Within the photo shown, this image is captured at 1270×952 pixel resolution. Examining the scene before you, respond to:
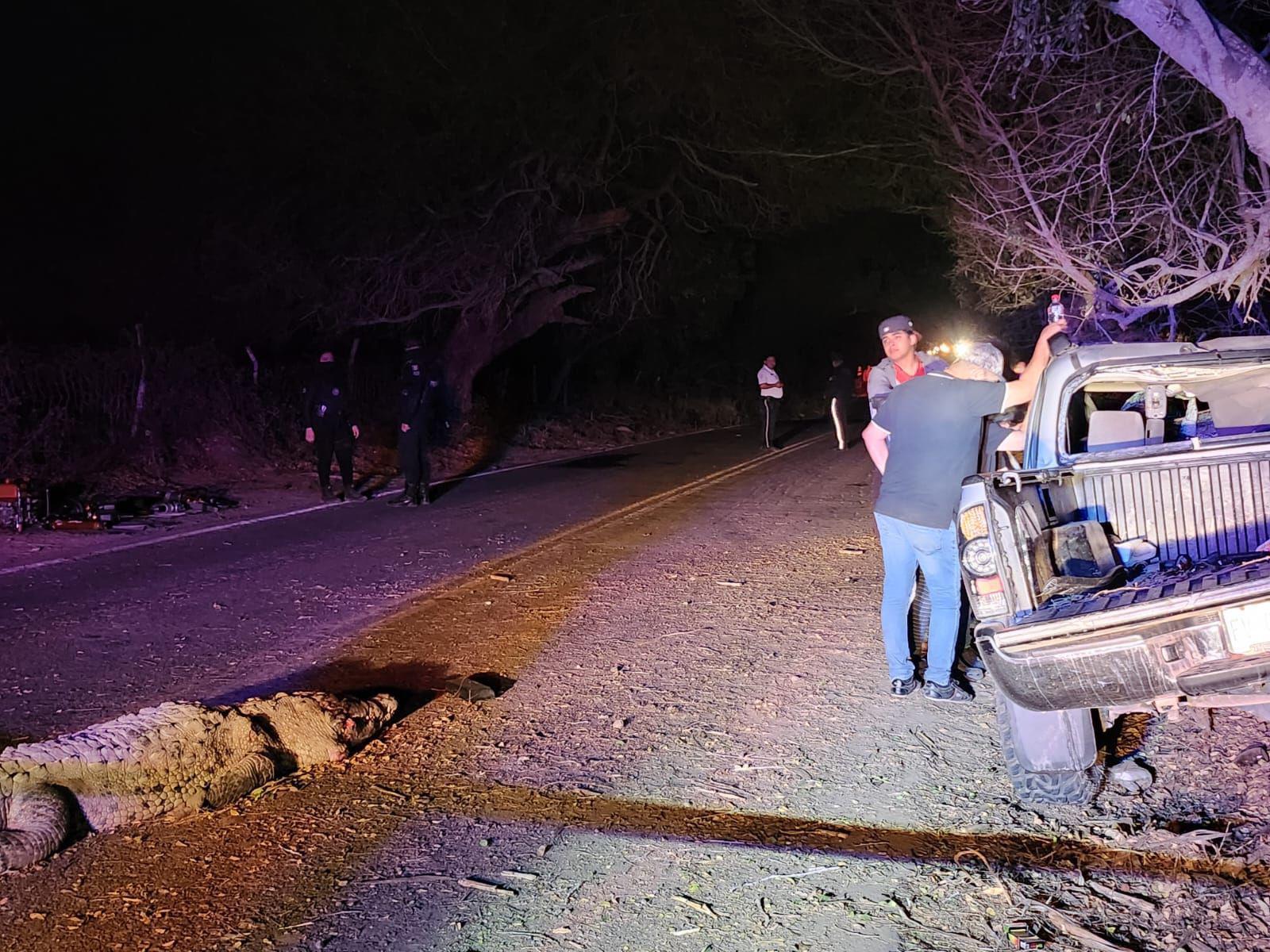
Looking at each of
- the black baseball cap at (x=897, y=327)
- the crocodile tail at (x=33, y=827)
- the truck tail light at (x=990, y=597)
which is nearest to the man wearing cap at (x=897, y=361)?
the black baseball cap at (x=897, y=327)

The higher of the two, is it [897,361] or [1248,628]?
[897,361]

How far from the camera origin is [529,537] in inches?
411

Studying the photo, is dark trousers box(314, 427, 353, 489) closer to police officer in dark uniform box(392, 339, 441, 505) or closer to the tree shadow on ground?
police officer in dark uniform box(392, 339, 441, 505)

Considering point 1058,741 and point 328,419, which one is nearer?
point 1058,741

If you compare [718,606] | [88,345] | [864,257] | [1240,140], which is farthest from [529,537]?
[864,257]

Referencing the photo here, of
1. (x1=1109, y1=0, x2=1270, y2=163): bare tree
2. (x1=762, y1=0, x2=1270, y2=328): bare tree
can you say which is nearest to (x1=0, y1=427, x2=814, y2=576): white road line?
(x1=762, y1=0, x2=1270, y2=328): bare tree

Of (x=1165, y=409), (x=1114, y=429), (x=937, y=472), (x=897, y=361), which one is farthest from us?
(x=1165, y=409)

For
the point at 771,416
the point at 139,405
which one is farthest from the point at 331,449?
the point at 771,416

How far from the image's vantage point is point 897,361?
5.79 meters

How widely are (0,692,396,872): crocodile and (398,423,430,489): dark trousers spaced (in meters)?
8.01

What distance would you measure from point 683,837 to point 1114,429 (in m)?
3.30

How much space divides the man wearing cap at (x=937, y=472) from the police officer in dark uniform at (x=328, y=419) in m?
9.25

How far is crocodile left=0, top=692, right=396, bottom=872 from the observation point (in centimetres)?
395

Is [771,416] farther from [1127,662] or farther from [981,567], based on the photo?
[1127,662]
